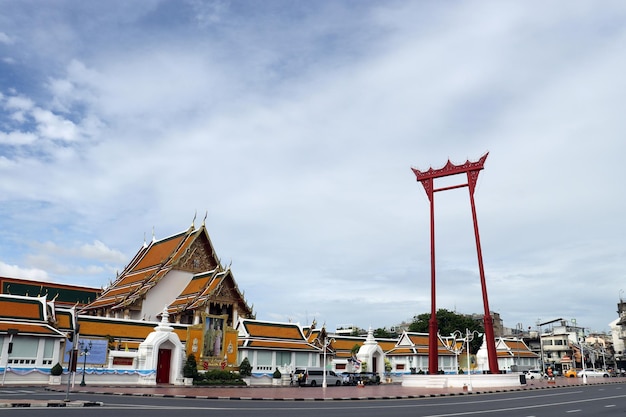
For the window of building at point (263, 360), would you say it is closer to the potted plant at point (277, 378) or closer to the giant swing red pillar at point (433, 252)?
the potted plant at point (277, 378)

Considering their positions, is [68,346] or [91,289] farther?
[91,289]

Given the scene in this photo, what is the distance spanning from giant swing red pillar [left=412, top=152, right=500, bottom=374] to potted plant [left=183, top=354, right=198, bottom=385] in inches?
661

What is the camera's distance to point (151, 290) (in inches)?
1829

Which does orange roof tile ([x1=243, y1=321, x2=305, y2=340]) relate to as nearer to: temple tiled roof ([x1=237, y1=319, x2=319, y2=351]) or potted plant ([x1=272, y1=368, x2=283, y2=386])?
temple tiled roof ([x1=237, y1=319, x2=319, y2=351])

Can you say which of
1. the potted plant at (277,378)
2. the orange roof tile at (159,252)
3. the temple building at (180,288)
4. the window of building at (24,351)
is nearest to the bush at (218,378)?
the potted plant at (277,378)

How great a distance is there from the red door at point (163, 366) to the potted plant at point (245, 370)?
212 inches

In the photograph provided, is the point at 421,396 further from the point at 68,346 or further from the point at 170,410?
the point at 68,346

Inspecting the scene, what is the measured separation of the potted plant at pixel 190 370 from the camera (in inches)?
1329

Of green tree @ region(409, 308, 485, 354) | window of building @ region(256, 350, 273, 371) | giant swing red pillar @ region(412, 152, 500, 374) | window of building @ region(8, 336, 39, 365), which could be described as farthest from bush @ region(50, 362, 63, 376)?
green tree @ region(409, 308, 485, 354)

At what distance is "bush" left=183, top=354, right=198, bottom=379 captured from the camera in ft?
112

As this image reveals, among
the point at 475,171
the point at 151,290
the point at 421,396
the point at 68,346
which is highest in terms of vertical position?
the point at 475,171

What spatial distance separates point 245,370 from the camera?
37875mm

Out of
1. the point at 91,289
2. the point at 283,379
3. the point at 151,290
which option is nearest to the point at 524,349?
the point at 283,379

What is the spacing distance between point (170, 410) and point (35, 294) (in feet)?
148
